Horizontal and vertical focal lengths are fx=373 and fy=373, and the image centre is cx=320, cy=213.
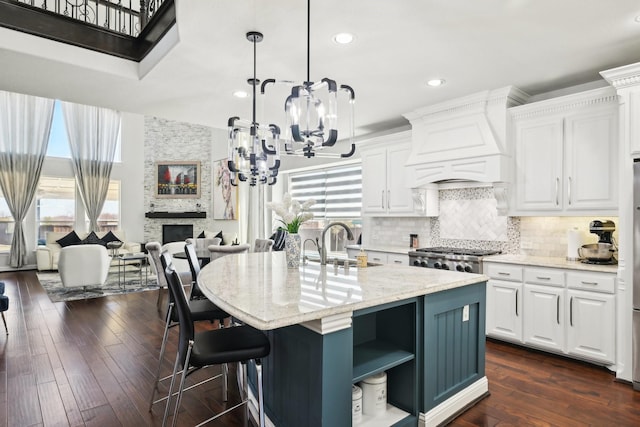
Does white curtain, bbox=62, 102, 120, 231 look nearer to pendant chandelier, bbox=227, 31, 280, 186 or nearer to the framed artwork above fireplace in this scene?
the framed artwork above fireplace

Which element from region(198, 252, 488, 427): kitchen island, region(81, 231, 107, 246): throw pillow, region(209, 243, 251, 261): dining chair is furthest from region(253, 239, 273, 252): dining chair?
region(81, 231, 107, 246): throw pillow

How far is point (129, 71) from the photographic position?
12.5 feet

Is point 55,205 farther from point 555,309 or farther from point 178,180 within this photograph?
point 555,309

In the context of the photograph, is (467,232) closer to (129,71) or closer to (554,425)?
(554,425)

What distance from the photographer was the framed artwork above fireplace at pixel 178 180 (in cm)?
1083

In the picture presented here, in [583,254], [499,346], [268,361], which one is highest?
[583,254]

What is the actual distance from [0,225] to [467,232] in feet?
33.3

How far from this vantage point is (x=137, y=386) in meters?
2.91

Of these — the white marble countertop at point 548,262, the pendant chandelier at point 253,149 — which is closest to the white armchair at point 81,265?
the pendant chandelier at point 253,149

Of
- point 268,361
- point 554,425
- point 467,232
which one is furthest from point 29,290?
point 554,425

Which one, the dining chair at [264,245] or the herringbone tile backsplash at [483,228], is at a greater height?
the herringbone tile backsplash at [483,228]

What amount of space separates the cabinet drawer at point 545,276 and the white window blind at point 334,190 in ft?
10.6

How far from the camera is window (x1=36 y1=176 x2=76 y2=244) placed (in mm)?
9242

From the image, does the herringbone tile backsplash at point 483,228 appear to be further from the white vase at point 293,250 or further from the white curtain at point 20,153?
the white curtain at point 20,153
